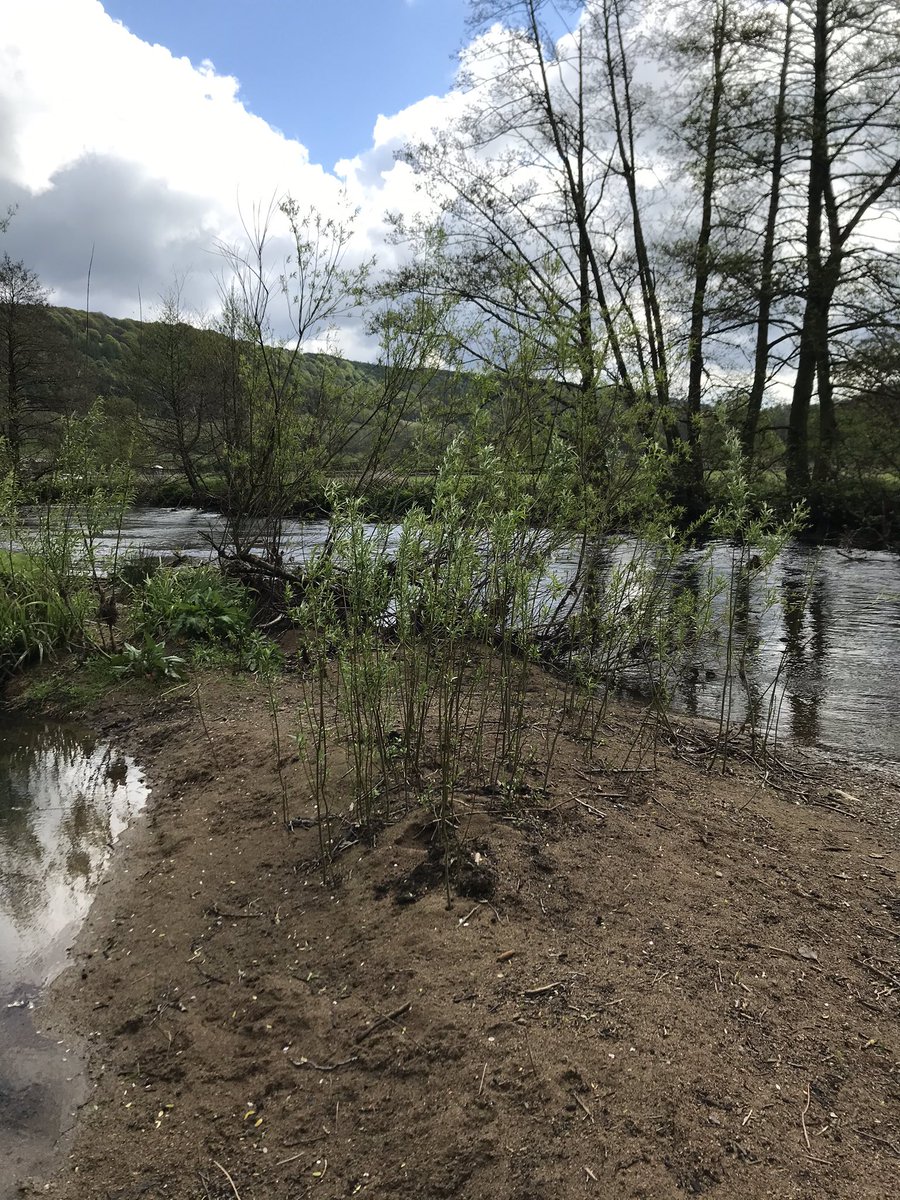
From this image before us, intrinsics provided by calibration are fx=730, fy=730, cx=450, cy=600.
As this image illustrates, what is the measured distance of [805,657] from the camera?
25.4 feet

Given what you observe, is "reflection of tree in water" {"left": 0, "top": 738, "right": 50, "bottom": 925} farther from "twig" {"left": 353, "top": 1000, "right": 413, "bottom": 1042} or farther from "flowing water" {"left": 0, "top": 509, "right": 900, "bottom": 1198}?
"twig" {"left": 353, "top": 1000, "right": 413, "bottom": 1042}

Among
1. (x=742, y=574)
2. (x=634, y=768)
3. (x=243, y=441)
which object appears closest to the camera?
(x=634, y=768)

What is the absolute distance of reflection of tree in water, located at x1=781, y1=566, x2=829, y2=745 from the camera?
585 cm

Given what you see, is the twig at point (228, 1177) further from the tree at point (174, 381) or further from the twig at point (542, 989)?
the tree at point (174, 381)

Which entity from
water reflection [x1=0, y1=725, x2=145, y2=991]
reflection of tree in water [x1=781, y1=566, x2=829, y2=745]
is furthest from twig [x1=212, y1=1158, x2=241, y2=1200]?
reflection of tree in water [x1=781, y1=566, x2=829, y2=745]

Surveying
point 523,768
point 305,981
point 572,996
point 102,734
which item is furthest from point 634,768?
point 102,734

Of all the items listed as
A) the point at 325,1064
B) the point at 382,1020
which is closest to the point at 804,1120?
the point at 382,1020

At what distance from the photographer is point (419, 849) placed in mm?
3186

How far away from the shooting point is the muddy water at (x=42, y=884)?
224cm

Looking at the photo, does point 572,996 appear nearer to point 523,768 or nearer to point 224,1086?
point 224,1086

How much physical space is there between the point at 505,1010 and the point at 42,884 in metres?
2.47

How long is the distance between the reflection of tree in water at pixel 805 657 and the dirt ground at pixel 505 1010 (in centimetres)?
214

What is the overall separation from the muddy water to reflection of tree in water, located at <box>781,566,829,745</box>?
4.47 metres

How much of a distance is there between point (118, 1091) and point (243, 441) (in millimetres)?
7337
